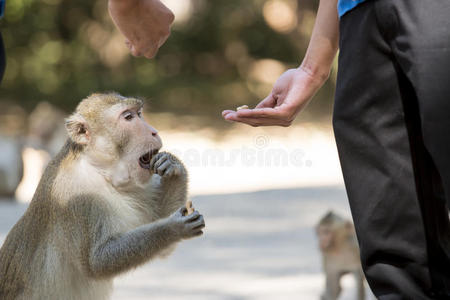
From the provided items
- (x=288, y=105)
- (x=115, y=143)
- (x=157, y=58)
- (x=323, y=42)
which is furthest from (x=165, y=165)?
(x=157, y=58)

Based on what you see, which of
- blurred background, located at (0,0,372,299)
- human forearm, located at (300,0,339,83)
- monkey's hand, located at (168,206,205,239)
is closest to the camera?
human forearm, located at (300,0,339,83)

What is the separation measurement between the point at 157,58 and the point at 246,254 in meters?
8.15

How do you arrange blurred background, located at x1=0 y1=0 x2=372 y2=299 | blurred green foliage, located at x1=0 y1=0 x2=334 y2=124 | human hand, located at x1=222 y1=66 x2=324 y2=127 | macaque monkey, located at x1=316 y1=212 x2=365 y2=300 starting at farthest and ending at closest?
blurred green foliage, located at x1=0 y1=0 x2=334 y2=124 → blurred background, located at x1=0 y1=0 x2=372 y2=299 → macaque monkey, located at x1=316 y1=212 x2=365 y2=300 → human hand, located at x1=222 y1=66 x2=324 y2=127

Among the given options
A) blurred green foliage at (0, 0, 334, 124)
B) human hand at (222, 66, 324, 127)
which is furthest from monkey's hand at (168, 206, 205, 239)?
blurred green foliage at (0, 0, 334, 124)

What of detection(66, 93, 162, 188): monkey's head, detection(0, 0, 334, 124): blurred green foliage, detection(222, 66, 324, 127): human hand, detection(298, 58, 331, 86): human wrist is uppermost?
Answer: detection(298, 58, 331, 86): human wrist

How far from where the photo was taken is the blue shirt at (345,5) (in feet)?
5.93

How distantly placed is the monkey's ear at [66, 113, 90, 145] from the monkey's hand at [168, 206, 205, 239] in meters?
0.47

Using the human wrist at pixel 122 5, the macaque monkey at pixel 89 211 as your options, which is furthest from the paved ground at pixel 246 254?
the human wrist at pixel 122 5

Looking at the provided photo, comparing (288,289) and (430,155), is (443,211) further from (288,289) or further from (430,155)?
(288,289)

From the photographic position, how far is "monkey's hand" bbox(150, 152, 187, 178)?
2678 millimetres

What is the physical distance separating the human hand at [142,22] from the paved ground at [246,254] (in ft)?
3.59

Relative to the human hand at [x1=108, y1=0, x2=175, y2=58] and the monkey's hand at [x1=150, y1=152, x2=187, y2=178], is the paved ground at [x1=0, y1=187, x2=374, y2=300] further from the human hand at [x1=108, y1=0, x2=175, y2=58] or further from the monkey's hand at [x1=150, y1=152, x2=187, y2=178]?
the human hand at [x1=108, y1=0, x2=175, y2=58]

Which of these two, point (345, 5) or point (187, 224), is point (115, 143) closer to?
point (187, 224)

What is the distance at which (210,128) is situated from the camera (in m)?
9.98
